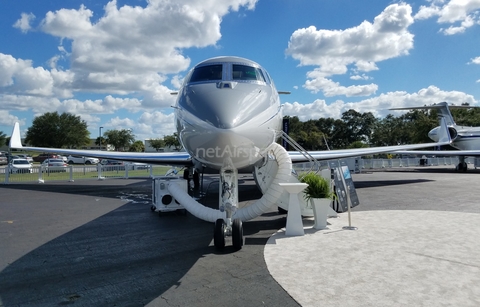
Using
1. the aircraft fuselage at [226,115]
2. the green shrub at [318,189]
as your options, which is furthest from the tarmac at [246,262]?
the aircraft fuselage at [226,115]

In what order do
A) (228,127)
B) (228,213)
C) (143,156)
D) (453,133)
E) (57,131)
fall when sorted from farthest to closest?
(57,131)
(453,133)
(143,156)
(228,213)
(228,127)

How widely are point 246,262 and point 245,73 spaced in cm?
329

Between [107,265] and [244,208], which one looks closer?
[107,265]

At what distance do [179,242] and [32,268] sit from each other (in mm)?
2307

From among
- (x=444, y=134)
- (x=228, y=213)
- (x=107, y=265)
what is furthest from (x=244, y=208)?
(x=444, y=134)

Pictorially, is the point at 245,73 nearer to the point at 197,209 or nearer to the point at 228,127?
the point at 228,127

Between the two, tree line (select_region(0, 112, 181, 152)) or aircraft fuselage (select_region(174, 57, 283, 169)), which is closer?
aircraft fuselage (select_region(174, 57, 283, 169))

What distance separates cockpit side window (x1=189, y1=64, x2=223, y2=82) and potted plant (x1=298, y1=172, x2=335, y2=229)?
10.1 ft

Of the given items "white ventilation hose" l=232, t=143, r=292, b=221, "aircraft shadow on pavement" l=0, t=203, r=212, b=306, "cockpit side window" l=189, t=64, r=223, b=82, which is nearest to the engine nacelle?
"white ventilation hose" l=232, t=143, r=292, b=221

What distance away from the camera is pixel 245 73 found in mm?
6176

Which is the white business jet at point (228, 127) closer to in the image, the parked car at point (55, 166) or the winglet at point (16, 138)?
the winglet at point (16, 138)

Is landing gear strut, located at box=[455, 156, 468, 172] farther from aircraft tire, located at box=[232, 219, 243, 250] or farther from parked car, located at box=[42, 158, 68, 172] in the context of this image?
parked car, located at box=[42, 158, 68, 172]

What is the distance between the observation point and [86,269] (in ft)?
15.4

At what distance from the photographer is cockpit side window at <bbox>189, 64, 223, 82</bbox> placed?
5.91m
